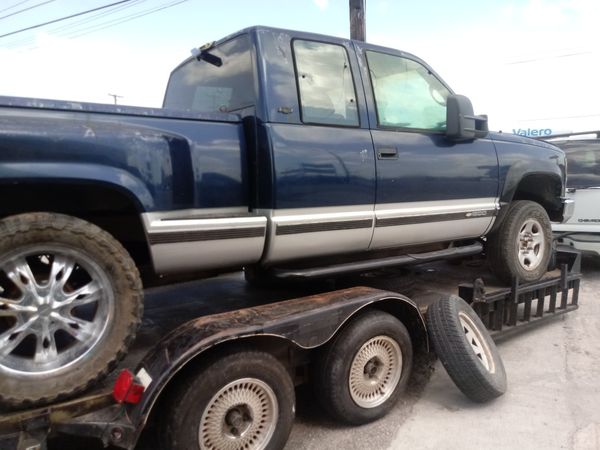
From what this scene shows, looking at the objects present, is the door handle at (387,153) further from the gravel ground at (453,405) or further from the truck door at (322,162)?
the gravel ground at (453,405)

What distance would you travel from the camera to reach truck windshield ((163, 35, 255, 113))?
3.08 metres

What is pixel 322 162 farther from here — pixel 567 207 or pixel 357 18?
pixel 357 18

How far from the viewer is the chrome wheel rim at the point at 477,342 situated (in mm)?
3578

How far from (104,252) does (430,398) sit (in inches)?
102

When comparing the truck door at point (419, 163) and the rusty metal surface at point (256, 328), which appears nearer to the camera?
the rusty metal surface at point (256, 328)

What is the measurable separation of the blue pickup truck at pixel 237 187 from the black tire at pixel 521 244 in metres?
0.02

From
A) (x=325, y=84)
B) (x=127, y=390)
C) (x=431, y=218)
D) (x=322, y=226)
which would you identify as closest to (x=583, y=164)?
(x=431, y=218)

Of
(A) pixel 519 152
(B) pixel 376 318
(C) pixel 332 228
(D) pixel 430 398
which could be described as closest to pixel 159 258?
(C) pixel 332 228

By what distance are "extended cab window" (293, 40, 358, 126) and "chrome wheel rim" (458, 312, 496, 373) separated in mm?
1728

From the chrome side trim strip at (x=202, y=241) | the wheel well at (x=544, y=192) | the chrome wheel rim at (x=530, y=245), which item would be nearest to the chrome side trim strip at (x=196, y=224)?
the chrome side trim strip at (x=202, y=241)

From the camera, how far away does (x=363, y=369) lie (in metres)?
3.14

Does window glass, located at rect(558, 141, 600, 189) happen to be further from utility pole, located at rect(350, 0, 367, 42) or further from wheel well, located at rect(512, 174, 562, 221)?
utility pole, located at rect(350, 0, 367, 42)

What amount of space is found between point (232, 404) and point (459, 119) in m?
2.64

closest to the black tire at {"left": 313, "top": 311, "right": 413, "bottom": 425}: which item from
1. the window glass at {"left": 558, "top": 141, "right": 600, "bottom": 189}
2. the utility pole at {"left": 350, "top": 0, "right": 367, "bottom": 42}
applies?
the window glass at {"left": 558, "top": 141, "right": 600, "bottom": 189}
